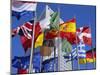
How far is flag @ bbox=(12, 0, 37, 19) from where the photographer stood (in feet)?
6.07

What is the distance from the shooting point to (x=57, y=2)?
6.43 ft

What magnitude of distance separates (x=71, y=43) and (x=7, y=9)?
61cm

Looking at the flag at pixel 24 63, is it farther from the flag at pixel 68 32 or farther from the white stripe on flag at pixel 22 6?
the white stripe on flag at pixel 22 6

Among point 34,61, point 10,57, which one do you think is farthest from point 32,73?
point 10,57

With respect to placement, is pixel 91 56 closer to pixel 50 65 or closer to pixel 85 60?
pixel 85 60

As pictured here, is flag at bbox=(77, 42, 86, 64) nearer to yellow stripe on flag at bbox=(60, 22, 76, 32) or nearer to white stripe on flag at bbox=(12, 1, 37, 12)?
yellow stripe on flag at bbox=(60, 22, 76, 32)

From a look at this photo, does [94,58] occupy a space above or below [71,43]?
below

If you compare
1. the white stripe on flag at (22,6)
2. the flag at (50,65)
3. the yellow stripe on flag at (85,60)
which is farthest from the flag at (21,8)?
the yellow stripe on flag at (85,60)

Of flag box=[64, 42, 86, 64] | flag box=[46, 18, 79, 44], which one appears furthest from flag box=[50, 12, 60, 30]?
flag box=[64, 42, 86, 64]

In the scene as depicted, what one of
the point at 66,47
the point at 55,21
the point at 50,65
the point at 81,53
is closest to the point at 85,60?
the point at 81,53

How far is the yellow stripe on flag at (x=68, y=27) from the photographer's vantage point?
197 cm

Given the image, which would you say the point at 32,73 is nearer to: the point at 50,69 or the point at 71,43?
the point at 50,69

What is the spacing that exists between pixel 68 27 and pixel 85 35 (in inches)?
7.0

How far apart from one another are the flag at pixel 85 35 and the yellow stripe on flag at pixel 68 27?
0.06 metres
